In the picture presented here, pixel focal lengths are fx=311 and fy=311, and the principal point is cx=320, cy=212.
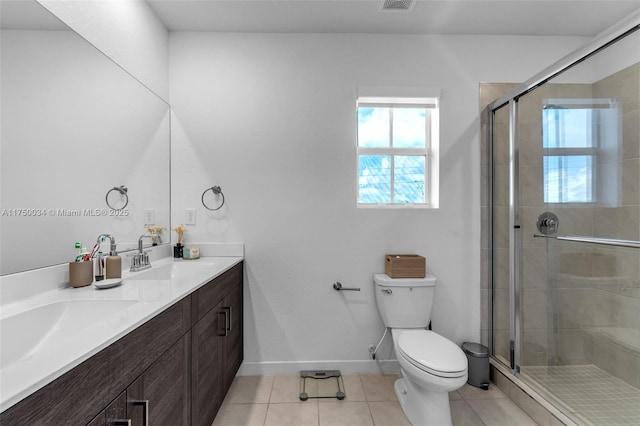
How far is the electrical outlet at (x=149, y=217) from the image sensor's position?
1.95m

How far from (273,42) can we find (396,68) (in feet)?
2.98

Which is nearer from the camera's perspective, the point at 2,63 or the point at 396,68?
the point at 2,63

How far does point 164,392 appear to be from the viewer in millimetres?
1076

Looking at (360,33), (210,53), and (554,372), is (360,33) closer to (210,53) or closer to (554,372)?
(210,53)

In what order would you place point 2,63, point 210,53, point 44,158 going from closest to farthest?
point 2,63 → point 44,158 → point 210,53

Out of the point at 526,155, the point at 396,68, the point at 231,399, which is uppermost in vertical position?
the point at 396,68

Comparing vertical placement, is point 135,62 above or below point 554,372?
above

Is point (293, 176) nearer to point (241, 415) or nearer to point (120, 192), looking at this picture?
point (120, 192)

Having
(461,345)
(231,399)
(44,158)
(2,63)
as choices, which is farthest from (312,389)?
(2,63)

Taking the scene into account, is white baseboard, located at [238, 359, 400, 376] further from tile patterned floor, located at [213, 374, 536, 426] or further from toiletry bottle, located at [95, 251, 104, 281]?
toiletry bottle, located at [95, 251, 104, 281]

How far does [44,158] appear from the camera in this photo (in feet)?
4.04

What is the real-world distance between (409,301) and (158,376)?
4.91 feet

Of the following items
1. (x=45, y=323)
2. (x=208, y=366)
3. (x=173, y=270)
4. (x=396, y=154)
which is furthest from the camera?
(x=396, y=154)

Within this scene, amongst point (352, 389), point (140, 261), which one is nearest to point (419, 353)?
point (352, 389)
